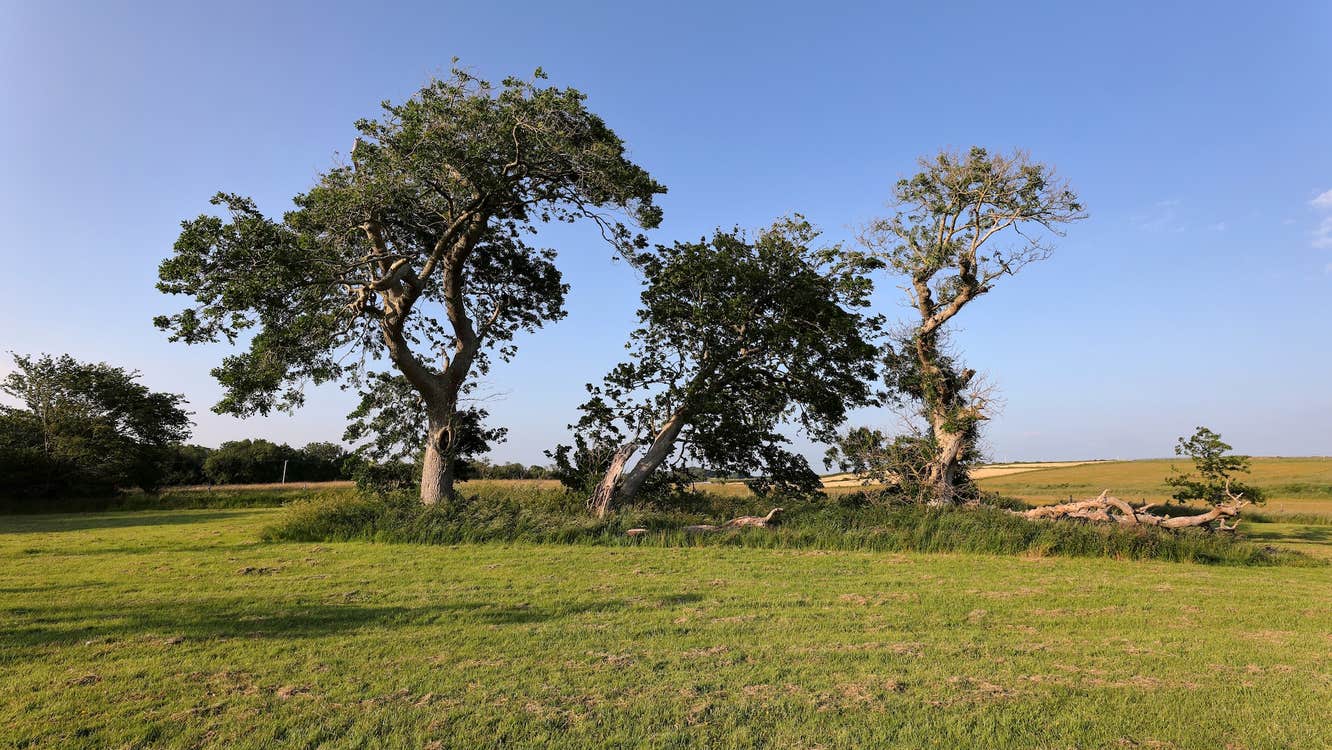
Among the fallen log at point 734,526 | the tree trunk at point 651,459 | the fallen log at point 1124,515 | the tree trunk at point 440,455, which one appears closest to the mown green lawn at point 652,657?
the fallen log at point 734,526

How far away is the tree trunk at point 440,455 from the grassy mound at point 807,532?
3.87 feet

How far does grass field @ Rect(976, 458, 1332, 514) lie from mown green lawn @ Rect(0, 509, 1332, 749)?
25.1 meters

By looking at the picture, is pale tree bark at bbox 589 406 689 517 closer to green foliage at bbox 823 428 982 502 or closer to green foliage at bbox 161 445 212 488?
green foliage at bbox 823 428 982 502

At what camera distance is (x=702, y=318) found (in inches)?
679

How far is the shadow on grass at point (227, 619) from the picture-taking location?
624cm

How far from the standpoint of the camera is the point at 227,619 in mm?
6934

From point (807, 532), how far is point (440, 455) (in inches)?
383

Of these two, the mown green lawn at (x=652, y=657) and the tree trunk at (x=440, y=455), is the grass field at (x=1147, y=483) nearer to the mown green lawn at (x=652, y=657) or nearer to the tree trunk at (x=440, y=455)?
the mown green lawn at (x=652, y=657)

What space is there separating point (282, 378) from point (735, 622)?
15267 mm

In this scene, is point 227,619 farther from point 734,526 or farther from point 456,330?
point 456,330

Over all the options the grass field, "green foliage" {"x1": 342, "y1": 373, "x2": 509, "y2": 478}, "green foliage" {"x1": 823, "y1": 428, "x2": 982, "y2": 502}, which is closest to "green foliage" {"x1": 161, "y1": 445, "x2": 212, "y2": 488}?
"green foliage" {"x1": 342, "y1": 373, "x2": 509, "y2": 478}

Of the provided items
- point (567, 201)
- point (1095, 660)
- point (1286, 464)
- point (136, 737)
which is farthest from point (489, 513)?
point (1286, 464)

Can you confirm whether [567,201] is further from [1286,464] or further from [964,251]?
[1286,464]

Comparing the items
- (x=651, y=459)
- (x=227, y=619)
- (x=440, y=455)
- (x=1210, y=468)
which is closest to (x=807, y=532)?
(x=651, y=459)
